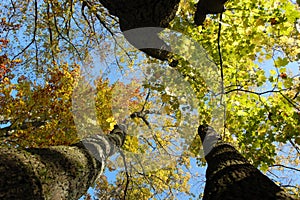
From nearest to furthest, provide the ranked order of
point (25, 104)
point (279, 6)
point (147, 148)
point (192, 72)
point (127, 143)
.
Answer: point (279, 6) → point (192, 72) → point (25, 104) → point (127, 143) → point (147, 148)

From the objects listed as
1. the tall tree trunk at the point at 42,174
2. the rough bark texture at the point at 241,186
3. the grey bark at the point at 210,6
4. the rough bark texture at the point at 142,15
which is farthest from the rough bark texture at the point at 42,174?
the grey bark at the point at 210,6

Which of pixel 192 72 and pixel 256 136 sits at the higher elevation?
pixel 192 72

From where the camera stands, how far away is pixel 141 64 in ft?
28.5

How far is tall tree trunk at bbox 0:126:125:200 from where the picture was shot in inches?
73.9

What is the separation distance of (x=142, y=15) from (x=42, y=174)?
96.8 inches

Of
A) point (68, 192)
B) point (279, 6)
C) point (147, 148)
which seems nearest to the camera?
point (68, 192)

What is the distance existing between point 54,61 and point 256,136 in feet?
25.0

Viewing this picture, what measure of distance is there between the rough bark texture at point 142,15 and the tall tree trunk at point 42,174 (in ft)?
6.89

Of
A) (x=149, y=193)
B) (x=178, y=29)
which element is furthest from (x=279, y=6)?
(x=149, y=193)

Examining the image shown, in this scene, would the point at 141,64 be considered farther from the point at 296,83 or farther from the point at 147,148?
the point at 296,83

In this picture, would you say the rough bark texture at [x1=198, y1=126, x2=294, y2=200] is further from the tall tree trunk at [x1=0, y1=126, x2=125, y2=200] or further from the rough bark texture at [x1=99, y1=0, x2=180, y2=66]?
the rough bark texture at [x1=99, y1=0, x2=180, y2=66]

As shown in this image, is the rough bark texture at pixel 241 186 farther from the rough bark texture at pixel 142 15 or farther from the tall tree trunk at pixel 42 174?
the rough bark texture at pixel 142 15

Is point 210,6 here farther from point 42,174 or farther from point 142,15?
point 42,174

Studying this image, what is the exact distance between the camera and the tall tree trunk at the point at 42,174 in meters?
1.88
